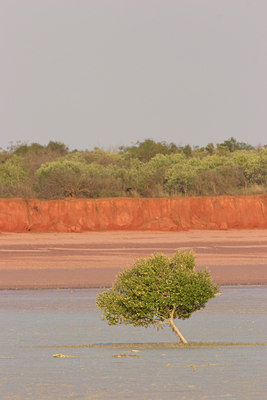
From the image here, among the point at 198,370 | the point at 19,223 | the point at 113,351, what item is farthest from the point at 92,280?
the point at 19,223

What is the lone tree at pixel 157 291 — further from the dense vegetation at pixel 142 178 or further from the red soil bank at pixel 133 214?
the dense vegetation at pixel 142 178

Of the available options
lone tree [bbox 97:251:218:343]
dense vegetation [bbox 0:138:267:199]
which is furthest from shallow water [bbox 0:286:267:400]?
dense vegetation [bbox 0:138:267:199]

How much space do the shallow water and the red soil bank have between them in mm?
34322

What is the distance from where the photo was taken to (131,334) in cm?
2027

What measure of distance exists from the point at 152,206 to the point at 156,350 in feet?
149

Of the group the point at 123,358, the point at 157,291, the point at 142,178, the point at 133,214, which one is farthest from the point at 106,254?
the point at 142,178

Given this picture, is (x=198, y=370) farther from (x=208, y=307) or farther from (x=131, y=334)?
(x=208, y=307)

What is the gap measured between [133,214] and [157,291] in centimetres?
4569

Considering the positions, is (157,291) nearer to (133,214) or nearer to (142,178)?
(133,214)

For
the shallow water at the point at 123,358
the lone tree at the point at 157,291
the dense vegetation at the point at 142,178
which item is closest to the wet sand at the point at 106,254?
the shallow water at the point at 123,358

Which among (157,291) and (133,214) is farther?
(133,214)

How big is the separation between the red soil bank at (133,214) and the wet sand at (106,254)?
1.92 metres

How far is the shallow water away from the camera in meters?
13.6

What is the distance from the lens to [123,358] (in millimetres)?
16484
